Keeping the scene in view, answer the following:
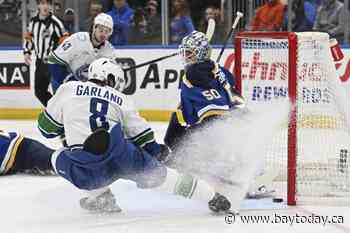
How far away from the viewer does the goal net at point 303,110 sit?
12.6 feet

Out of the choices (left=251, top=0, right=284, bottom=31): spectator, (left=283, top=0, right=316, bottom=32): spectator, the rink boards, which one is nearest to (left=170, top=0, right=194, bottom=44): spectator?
the rink boards

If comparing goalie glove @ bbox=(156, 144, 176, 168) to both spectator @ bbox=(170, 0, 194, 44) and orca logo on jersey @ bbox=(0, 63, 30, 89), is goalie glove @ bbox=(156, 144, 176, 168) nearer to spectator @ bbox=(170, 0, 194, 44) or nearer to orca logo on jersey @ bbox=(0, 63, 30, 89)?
spectator @ bbox=(170, 0, 194, 44)

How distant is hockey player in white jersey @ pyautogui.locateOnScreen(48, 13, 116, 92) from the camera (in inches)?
198

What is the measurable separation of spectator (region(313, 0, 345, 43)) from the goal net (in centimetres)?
320

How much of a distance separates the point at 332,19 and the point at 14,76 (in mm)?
3060

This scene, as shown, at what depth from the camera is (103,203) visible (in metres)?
3.72

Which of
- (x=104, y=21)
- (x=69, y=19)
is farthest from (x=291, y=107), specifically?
(x=69, y=19)

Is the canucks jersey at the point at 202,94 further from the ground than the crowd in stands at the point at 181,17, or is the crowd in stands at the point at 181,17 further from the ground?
the crowd in stands at the point at 181,17

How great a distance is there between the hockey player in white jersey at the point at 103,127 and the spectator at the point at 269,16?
391 cm

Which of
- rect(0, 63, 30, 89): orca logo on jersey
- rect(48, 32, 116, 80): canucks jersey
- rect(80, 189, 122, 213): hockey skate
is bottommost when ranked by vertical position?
rect(80, 189, 122, 213): hockey skate

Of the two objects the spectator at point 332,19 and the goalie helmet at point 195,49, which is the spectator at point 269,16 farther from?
the goalie helmet at point 195,49

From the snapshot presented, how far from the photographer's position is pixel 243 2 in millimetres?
7516

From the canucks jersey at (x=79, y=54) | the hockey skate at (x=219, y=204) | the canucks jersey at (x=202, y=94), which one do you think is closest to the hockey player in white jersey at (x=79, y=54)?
the canucks jersey at (x=79, y=54)

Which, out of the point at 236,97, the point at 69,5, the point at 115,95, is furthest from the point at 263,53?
the point at 69,5
